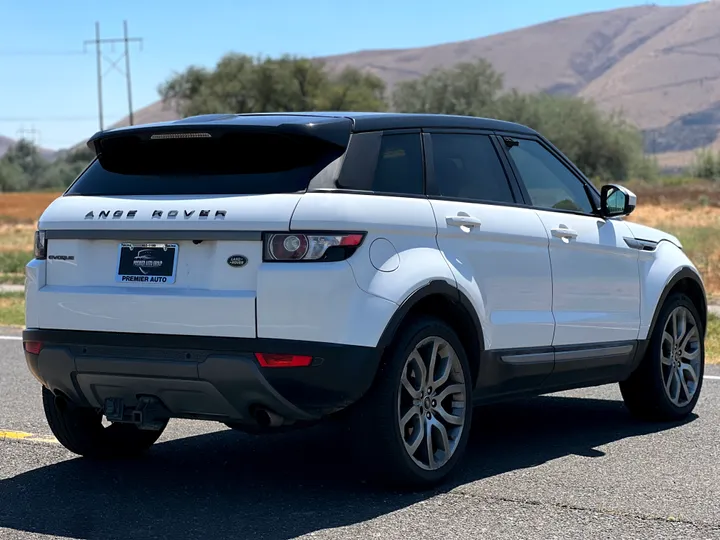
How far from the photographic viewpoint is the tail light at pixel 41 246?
6031 mm

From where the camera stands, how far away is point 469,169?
657 centimetres

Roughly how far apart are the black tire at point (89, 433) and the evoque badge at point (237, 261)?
1.31 m

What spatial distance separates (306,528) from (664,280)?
356 cm

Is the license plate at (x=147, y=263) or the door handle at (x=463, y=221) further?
the door handle at (x=463, y=221)

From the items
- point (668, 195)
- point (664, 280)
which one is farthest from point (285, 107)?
point (664, 280)

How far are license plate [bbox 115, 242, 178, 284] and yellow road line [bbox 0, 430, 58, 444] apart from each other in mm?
1908

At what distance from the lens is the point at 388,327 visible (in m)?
5.56

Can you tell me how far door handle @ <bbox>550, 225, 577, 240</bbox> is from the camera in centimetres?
690

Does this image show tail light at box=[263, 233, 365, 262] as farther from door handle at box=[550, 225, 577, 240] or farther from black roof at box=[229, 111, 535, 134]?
door handle at box=[550, 225, 577, 240]

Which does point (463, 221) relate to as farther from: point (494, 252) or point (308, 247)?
point (308, 247)

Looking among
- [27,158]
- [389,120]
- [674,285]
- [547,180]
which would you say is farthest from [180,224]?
[27,158]

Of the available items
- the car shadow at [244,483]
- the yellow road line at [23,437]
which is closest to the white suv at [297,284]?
the car shadow at [244,483]

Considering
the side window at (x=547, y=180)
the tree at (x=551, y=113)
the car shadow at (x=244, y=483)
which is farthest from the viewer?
the tree at (x=551, y=113)

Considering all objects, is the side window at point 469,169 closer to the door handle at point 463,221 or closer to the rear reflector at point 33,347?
the door handle at point 463,221
